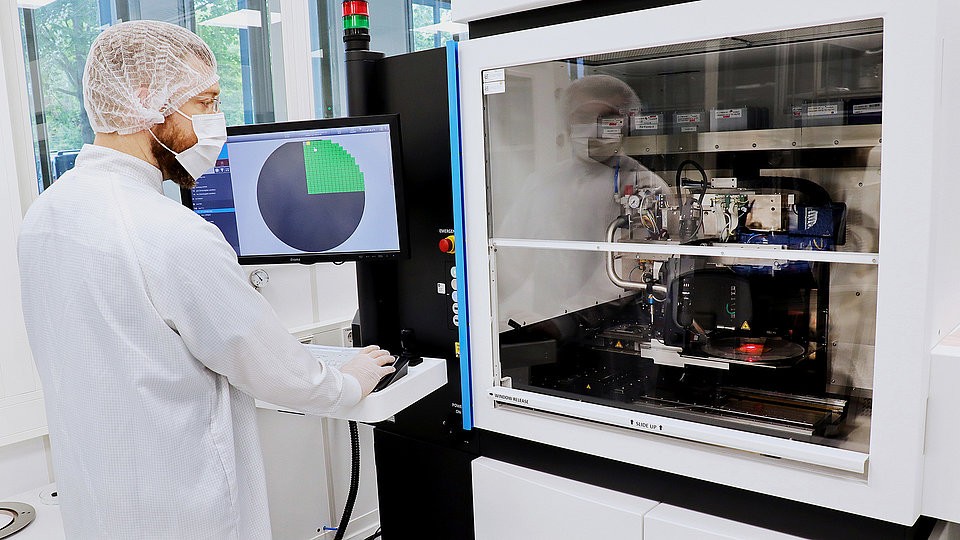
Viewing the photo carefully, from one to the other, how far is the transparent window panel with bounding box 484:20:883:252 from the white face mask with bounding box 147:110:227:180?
0.60 meters

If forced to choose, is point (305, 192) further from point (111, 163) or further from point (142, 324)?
point (142, 324)

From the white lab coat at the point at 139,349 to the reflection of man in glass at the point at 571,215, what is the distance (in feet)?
2.09

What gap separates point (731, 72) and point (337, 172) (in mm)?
929

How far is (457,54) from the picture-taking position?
169cm

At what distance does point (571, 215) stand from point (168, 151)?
37.7 inches

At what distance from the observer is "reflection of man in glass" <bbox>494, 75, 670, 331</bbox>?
176 centimetres

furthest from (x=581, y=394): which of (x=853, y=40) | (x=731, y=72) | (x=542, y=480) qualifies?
(x=853, y=40)

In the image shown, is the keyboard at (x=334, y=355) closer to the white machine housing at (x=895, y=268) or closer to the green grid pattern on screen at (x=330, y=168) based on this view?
the green grid pattern on screen at (x=330, y=168)

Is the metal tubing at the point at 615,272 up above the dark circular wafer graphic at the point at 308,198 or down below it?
below

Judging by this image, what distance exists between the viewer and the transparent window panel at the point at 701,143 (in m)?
1.39

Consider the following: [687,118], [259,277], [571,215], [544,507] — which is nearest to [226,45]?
[259,277]

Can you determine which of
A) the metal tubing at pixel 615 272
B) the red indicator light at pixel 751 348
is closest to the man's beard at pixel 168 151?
the metal tubing at pixel 615 272

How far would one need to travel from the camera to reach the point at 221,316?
4.20 feet

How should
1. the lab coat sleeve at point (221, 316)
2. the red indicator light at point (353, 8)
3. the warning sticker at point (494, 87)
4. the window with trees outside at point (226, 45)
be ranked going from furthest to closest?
the window with trees outside at point (226, 45), the red indicator light at point (353, 8), the warning sticker at point (494, 87), the lab coat sleeve at point (221, 316)
